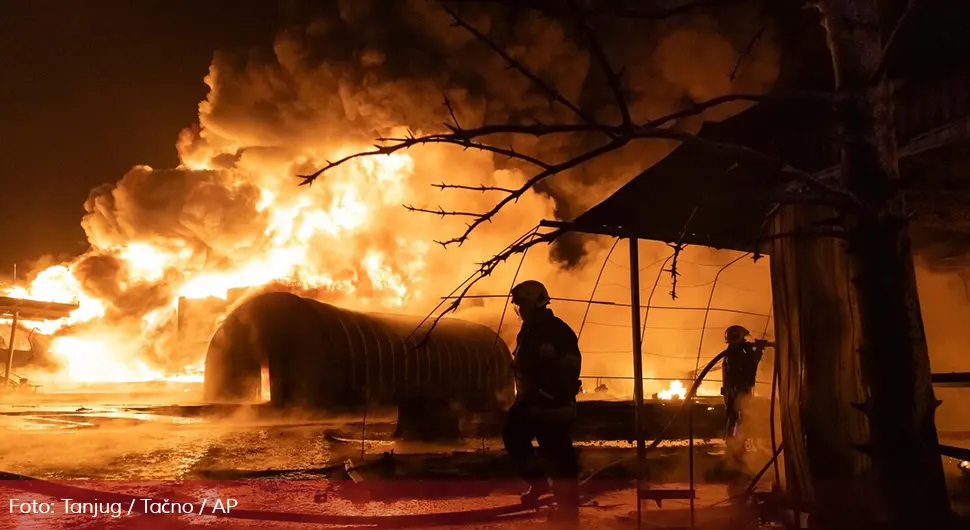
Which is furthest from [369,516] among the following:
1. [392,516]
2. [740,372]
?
[740,372]

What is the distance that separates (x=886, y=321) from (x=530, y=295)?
9.80 ft

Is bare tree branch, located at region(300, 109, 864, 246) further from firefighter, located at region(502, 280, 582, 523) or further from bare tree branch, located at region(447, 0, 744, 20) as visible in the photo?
firefighter, located at region(502, 280, 582, 523)

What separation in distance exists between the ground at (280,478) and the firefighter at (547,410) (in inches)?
13.0

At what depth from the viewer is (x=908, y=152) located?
175 inches

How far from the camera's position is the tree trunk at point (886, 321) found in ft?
8.22

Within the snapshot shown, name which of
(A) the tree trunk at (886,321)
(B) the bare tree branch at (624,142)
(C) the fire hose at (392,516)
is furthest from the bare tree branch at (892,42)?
(C) the fire hose at (392,516)

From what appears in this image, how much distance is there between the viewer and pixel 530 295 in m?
5.23

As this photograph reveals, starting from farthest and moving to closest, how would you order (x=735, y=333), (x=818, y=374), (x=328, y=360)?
(x=328, y=360), (x=735, y=333), (x=818, y=374)

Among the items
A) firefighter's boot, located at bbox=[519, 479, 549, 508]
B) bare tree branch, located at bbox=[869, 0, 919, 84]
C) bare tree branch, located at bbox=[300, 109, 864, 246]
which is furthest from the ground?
bare tree branch, located at bbox=[869, 0, 919, 84]

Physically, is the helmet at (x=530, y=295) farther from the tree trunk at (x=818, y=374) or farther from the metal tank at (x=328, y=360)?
the metal tank at (x=328, y=360)

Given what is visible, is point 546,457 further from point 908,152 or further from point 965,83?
point 965,83

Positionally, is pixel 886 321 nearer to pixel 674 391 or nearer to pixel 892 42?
pixel 892 42

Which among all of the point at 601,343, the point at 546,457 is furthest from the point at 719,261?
the point at 546,457

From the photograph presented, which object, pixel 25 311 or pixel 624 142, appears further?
pixel 25 311
